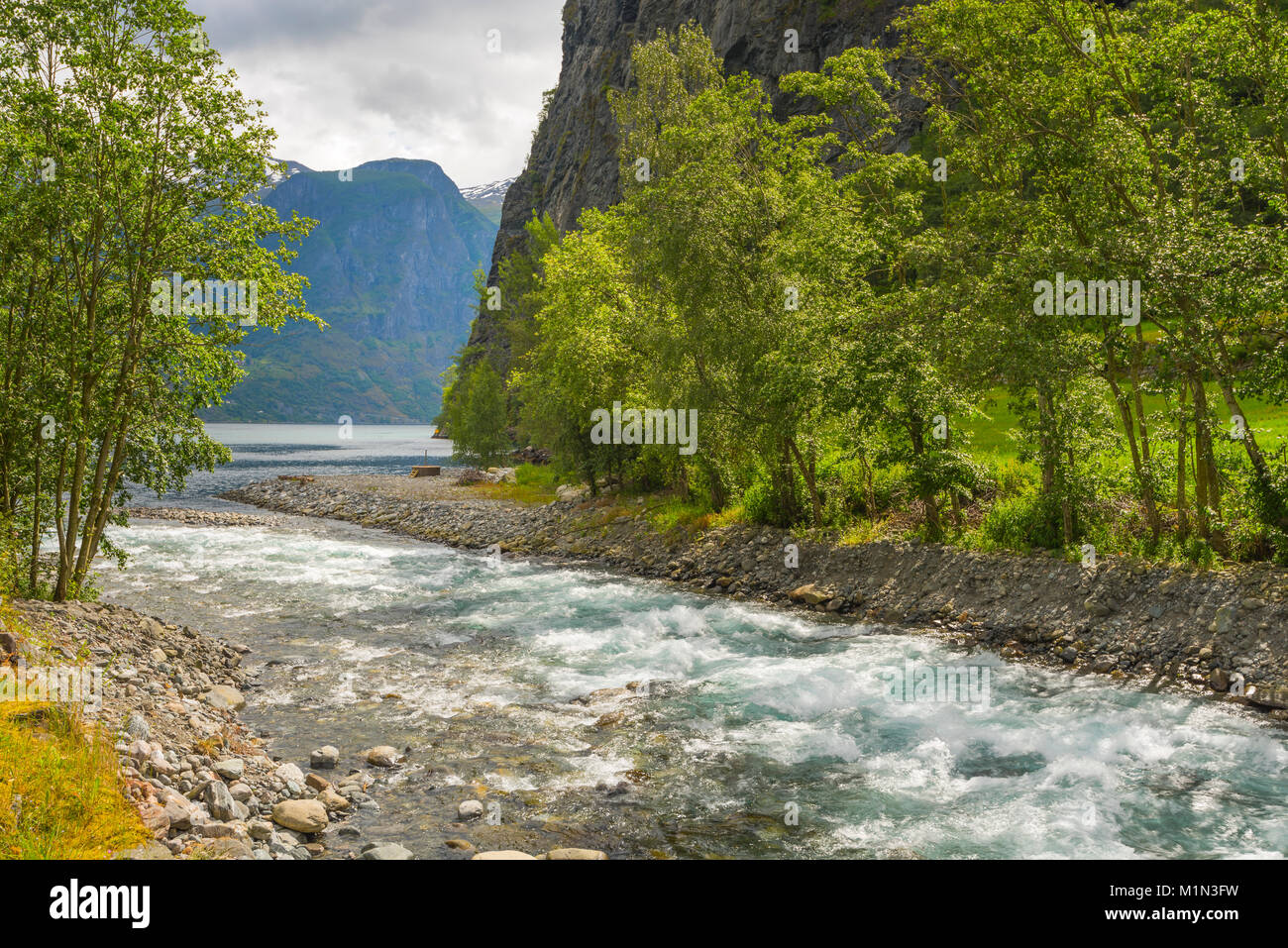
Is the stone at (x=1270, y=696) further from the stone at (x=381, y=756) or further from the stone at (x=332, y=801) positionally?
the stone at (x=332, y=801)

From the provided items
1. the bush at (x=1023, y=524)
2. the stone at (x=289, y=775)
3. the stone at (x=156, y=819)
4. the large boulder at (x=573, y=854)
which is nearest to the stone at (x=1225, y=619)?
the bush at (x=1023, y=524)

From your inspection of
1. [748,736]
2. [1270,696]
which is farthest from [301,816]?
[1270,696]

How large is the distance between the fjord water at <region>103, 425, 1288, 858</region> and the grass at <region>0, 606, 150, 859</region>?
3.21 meters

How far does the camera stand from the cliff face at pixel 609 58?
258 feet

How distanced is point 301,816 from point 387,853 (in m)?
1.78

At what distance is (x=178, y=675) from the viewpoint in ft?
55.6

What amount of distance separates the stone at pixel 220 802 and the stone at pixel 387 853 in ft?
6.54

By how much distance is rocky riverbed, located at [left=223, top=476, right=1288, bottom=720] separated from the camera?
17.6 meters

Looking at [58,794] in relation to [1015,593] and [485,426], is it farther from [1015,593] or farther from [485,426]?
[485,426]

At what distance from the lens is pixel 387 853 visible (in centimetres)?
1023

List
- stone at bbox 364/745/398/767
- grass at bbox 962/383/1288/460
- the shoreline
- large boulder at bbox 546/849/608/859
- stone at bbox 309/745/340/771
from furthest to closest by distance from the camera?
grass at bbox 962/383/1288/460
stone at bbox 364/745/398/767
stone at bbox 309/745/340/771
large boulder at bbox 546/849/608/859
the shoreline

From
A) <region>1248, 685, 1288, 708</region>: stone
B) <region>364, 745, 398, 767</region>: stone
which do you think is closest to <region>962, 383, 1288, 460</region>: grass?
<region>1248, 685, 1288, 708</region>: stone

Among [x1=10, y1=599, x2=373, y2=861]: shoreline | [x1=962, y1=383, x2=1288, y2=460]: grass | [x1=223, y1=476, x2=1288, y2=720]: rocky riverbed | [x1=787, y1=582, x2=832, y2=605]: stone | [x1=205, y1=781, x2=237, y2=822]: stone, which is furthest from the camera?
[x1=787, y1=582, x2=832, y2=605]: stone

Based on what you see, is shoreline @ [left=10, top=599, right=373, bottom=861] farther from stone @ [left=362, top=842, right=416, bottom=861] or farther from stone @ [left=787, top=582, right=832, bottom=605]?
stone @ [left=787, top=582, right=832, bottom=605]
